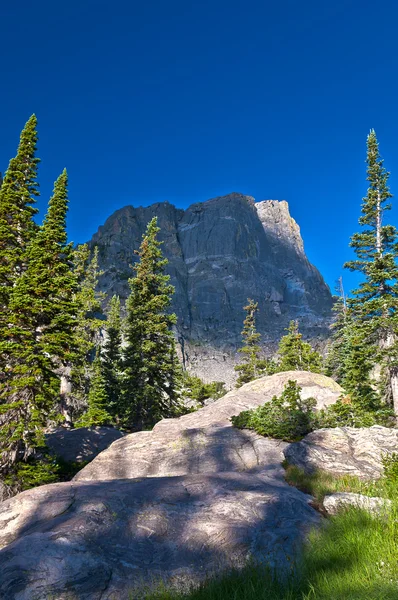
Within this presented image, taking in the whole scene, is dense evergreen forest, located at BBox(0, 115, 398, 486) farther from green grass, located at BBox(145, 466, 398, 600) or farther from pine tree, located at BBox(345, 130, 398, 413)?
→ green grass, located at BBox(145, 466, 398, 600)

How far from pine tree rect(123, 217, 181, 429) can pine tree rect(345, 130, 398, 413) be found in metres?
14.4

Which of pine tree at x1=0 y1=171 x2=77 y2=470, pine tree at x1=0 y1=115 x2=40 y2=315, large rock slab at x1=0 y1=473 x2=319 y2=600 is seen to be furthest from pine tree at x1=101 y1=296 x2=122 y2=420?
large rock slab at x1=0 y1=473 x2=319 y2=600

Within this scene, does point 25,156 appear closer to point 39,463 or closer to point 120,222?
point 39,463

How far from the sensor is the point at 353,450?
12.0 metres

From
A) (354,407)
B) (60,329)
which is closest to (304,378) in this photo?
(354,407)

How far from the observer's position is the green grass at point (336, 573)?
364 cm

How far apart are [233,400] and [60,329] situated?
13.3m

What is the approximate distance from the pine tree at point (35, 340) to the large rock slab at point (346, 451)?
9580 mm

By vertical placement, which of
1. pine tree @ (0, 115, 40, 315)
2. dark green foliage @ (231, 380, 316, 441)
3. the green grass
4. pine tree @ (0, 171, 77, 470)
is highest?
pine tree @ (0, 115, 40, 315)

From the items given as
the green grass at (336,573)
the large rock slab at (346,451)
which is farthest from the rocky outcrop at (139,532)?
the large rock slab at (346,451)

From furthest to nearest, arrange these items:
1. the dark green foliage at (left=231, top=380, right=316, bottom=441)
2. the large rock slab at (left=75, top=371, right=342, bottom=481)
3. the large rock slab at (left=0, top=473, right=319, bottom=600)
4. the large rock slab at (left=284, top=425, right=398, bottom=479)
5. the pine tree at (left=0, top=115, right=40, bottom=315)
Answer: the pine tree at (left=0, top=115, right=40, bottom=315) < the dark green foliage at (left=231, top=380, right=316, bottom=441) < the large rock slab at (left=75, top=371, right=342, bottom=481) < the large rock slab at (left=284, top=425, right=398, bottom=479) < the large rock slab at (left=0, top=473, right=319, bottom=600)

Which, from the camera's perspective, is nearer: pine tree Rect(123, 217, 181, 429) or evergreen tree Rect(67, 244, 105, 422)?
evergreen tree Rect(67, 244, 105, 422)

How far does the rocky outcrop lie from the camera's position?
4688 millimetres

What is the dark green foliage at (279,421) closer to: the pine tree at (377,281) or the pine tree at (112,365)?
the pine tree at (377,281)
